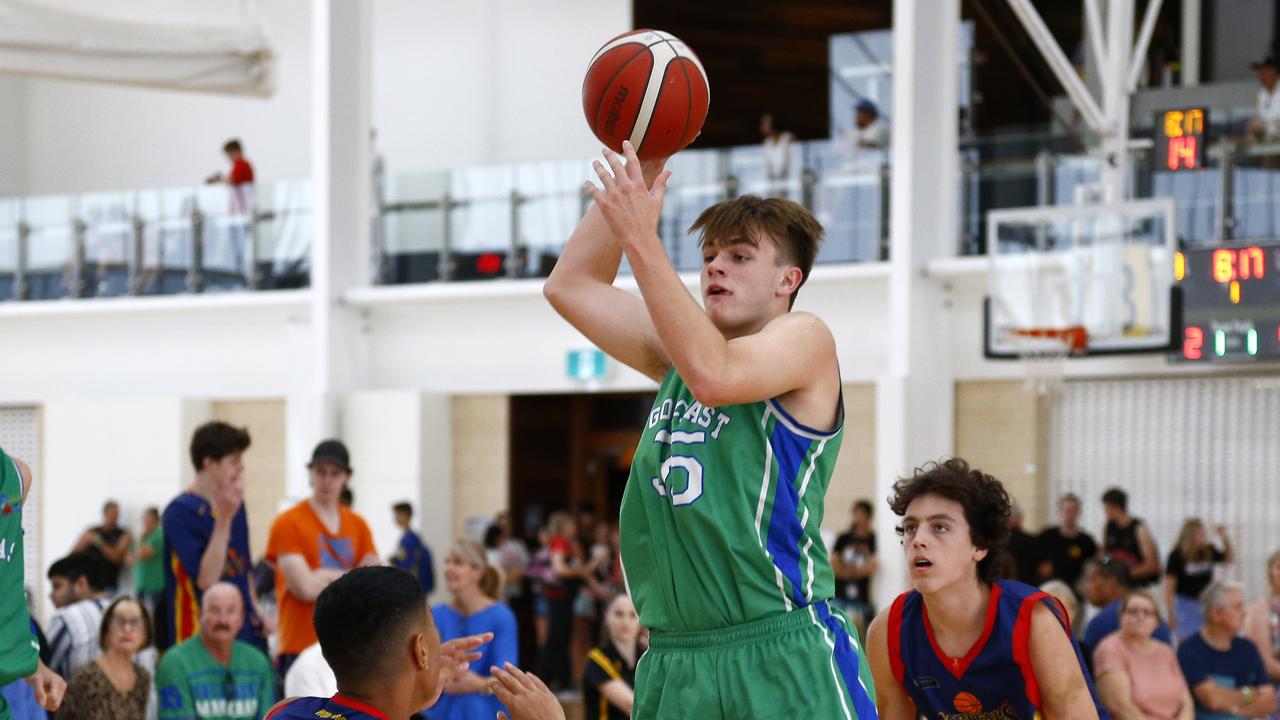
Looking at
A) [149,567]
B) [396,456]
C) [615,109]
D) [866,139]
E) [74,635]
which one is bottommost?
[149,567]

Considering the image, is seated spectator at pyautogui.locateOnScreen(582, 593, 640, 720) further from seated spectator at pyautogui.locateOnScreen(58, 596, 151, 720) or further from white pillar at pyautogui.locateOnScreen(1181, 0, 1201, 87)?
white pillar at pyautogui.locateOnScreen(1181, 0, 1201, 87)

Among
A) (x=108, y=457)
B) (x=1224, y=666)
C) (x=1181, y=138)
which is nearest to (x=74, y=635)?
(x=1224, y=666)

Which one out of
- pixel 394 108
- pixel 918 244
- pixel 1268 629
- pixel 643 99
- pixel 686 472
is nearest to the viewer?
pixel 686 472

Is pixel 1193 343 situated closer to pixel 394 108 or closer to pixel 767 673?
pixel 767 673

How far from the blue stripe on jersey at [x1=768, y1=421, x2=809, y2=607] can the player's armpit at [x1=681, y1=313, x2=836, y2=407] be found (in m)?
0.10

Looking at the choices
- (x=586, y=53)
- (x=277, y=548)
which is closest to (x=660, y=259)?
(x=277, y=548)

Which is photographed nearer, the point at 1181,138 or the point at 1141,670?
the point at 1141,670

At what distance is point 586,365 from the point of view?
53.6 feet

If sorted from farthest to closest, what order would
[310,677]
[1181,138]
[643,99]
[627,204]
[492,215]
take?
[492,215]
[1181,138]
[310,677]
[643,99]
[627,204]

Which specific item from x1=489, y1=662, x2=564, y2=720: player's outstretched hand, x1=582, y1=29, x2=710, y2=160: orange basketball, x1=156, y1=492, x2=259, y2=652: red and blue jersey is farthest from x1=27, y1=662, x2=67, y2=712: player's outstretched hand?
x1=156, y1=492, x2=259, y2=652: red and blue jersey

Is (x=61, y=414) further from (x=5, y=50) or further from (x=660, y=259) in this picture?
(x=660, y=259)

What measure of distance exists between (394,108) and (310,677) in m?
13.7

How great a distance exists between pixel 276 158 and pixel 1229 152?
11.5 meters

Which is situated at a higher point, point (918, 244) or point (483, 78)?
point (483, 78)
